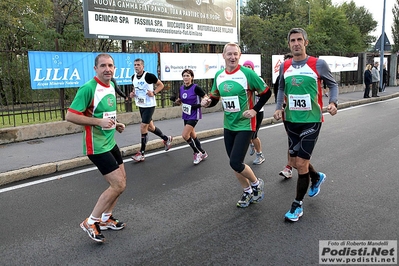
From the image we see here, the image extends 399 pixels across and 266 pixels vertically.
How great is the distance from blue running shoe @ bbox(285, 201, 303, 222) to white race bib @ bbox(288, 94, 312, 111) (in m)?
1.12

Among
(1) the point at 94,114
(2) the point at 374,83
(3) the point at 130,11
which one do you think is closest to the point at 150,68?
(3) the point at 130,11

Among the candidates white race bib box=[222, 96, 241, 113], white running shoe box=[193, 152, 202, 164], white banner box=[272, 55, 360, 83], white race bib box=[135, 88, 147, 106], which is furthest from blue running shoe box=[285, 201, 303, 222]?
white banner box=[272, 55, 360, 83]

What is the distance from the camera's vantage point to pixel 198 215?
442 centimetres

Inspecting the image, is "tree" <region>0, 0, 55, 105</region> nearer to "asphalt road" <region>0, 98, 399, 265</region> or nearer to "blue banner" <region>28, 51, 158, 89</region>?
"blue banner" <region>28, 51, 158, 89</region>

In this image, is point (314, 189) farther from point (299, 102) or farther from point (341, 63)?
point (341, 63)

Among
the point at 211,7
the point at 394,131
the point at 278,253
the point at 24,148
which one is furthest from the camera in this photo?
the point at 211,7

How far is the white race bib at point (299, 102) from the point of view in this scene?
4.26 metres

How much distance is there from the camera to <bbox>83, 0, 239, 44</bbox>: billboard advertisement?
34.6 ft

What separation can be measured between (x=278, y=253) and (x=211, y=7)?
41.3 feet

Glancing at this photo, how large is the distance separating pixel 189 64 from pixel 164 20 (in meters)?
1.73

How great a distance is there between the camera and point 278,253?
3.45 m

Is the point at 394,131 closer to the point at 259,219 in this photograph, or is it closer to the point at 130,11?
the point at 259,219

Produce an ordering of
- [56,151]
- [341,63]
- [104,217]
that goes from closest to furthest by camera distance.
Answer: [104,217]
[56,151]
[341,63]

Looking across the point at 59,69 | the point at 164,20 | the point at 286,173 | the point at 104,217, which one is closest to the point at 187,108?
the point at 286,173
